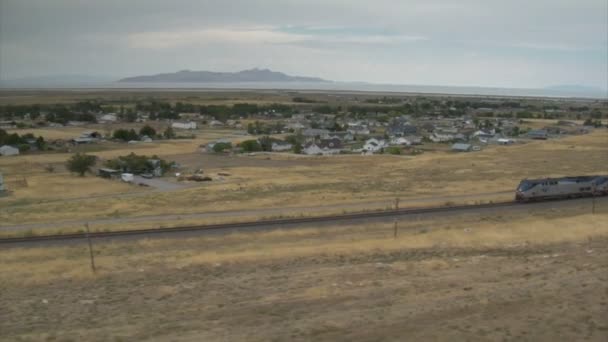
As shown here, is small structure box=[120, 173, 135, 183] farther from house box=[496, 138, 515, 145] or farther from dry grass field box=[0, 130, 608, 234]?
house box=[496, 138, 515, 145]

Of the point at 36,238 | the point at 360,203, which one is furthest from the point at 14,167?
the point at 360,203

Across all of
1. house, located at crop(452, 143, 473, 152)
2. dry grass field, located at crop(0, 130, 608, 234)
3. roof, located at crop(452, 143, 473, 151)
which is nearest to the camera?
dry grass field, located at crop(0, 130, 608, 234)

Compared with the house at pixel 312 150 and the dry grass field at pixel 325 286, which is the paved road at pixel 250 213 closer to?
the dry grass field at pixel 325 286

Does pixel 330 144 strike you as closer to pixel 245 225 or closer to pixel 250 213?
pixel 250 213

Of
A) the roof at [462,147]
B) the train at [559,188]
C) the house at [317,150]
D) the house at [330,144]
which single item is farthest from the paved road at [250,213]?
the roof at [462,147]

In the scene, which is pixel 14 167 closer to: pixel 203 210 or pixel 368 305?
pixel 203 210

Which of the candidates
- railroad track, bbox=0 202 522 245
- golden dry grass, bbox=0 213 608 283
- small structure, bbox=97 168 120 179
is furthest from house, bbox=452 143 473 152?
golden dry grass, bbox=0 213 608 283

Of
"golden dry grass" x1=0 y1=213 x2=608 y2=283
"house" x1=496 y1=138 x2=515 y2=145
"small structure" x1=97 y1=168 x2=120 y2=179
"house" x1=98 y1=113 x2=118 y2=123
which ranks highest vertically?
"house" x1=98 y1=113 x2=118 y2=123

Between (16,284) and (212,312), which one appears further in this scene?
(16,284)
